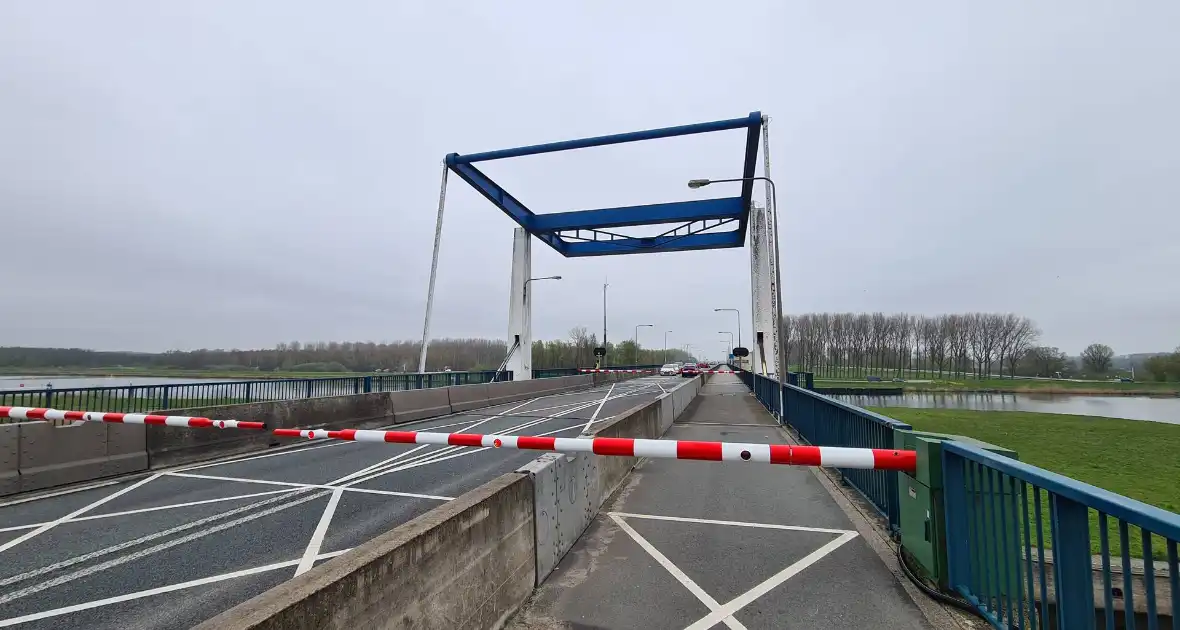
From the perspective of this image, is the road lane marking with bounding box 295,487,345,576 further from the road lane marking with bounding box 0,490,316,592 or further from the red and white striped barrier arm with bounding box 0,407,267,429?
the red and white striped barrier arm with bounding box 0,407,267,429

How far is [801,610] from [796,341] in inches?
4513

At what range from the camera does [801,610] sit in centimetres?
371

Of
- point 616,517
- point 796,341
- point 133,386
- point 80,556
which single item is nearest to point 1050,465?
point 616,517

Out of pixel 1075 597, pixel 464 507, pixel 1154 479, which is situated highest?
pixel 464 507

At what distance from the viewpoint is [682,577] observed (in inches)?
166

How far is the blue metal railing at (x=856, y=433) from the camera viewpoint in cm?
509

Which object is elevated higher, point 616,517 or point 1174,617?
point 1174,617

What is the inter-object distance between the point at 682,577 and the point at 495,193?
840 inches

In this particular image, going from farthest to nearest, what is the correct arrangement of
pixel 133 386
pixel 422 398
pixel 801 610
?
1. pixel 422 398
2. pixel 133 386
3. pixel 801 610

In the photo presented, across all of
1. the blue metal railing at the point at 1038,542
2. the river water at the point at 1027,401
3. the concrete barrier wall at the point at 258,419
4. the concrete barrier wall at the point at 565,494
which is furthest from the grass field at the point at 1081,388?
the blue metal railing at the point at 1038,542

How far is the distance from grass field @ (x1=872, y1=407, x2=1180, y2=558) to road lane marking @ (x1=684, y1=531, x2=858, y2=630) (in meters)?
3.58

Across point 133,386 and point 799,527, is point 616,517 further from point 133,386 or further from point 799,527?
point 133,386

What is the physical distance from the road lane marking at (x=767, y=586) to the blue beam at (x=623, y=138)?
16.6 m

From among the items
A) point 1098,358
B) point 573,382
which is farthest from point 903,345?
point 573,382
